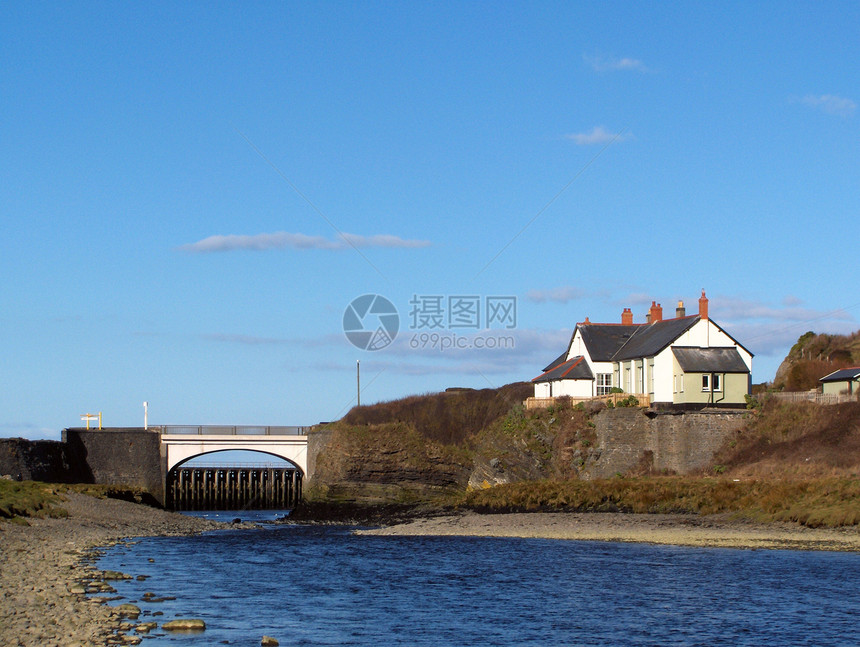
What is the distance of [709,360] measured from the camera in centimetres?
5700

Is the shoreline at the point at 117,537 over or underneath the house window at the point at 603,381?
underneath

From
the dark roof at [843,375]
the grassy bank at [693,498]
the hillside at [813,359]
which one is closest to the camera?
the grassy bank at [693,498]

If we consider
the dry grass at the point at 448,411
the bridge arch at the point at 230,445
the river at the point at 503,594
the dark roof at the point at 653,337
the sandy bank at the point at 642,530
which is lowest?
the river at the point at 503,594

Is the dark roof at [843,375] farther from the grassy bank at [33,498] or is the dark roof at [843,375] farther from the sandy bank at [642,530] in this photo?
the grassy bank at [33,498]

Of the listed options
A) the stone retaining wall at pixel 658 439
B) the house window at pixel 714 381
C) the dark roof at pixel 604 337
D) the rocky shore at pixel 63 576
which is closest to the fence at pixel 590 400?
the stone retaining wall at pixel 658 439

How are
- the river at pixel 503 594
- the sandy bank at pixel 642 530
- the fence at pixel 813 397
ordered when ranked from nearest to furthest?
the river at pixel 503 594, the sandy bank at pixel 642 530, the fence at pixel 813 397

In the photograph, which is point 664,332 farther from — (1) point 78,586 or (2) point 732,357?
(1) point 78,586

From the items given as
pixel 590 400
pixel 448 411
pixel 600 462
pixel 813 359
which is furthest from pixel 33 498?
pixel 813 359

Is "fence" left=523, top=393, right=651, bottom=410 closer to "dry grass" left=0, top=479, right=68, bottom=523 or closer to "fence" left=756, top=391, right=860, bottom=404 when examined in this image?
"fence" left=756, top=391, right=860, bottom=404

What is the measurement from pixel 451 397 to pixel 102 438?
26892 mm

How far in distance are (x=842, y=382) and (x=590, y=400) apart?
1394cm

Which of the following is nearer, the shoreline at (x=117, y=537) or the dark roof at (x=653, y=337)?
the shoreline at (x=117, y=537)

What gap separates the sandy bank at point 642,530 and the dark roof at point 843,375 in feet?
51.7

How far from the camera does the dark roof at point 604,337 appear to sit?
209ft
